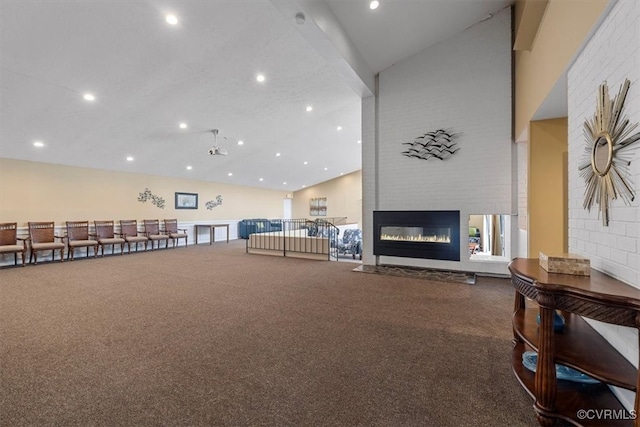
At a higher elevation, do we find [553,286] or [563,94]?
[563,94]

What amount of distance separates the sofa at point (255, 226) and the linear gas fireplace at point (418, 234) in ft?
24.3

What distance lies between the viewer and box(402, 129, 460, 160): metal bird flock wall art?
5.30 m

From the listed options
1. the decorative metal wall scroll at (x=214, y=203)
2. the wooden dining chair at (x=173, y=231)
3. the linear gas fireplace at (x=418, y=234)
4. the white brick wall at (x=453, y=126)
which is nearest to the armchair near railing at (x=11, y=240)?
the wooden dining chair at (x=173, y=231)

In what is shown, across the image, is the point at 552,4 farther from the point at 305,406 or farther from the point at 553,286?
the point at 305,406

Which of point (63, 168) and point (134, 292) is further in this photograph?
point (63, 168)

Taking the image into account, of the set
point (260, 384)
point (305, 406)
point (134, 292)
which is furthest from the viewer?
point (134, 292)

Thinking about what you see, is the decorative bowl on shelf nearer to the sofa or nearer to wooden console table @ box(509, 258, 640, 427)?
wooden console table @ box(509, 258, 640, 427)

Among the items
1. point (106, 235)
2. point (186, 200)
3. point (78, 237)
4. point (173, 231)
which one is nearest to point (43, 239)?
point (78, 237)

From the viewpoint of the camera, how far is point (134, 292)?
417 centimetres

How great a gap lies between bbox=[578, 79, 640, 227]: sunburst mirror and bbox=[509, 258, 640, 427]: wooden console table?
0.50 m

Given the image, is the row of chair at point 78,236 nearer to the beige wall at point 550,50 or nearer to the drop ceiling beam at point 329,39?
the drop ceiling beam at point 329,39

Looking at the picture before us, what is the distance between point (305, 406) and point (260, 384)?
387mm

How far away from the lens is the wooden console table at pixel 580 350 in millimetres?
1286

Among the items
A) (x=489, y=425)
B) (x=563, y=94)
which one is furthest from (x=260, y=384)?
(x=563, y=94)
